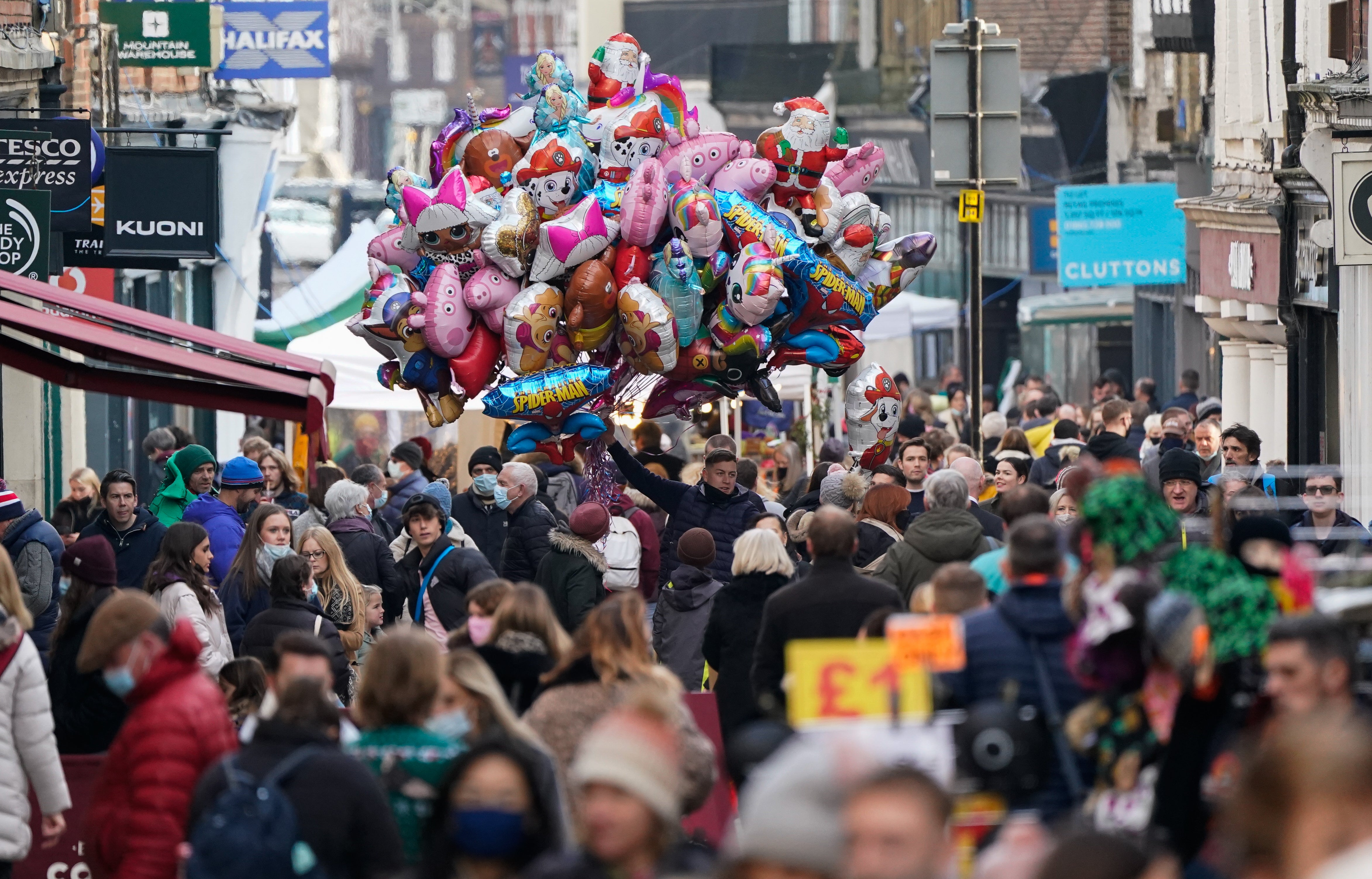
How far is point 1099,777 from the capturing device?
563 cm

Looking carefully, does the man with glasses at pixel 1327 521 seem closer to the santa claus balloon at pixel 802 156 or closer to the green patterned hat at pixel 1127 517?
the green patterned hat at pixel 1127 517

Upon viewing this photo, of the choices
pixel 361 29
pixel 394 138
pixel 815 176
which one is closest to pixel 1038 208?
pixel 815 176

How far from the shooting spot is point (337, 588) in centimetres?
1038

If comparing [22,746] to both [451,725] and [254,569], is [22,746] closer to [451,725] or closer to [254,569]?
[451,725]

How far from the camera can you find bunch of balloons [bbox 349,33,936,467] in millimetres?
11609

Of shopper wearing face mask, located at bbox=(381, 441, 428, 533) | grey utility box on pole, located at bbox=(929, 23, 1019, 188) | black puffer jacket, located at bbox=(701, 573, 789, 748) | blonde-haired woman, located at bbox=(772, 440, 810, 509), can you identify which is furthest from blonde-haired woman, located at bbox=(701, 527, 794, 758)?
blonde-haired woman, located at bbox=(772, 440, 810, 509)

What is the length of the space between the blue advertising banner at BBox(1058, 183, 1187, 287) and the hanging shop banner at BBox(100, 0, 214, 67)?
1019 cm

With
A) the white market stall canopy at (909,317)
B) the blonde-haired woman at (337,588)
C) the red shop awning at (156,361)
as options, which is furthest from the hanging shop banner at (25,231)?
the white market stall canopy at (909,317)

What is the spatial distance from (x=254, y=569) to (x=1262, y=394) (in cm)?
1403

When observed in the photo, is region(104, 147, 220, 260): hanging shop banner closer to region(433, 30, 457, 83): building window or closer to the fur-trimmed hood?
the fur-trimmed hood

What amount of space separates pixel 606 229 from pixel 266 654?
3.48 metres

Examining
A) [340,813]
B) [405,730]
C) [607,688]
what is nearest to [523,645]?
[607,688]

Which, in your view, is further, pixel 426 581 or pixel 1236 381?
pixel 1236 381

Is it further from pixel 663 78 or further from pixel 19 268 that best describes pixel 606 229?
pixel 19 268
